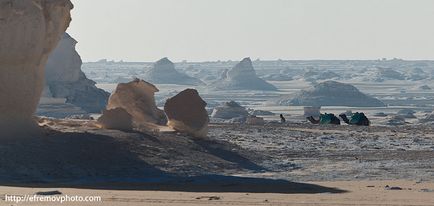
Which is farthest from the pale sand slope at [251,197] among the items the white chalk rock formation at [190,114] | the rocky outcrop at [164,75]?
the rocky outcrop at [164,75]

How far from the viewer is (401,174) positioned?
24484 millimetres

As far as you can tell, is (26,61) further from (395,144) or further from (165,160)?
(395,144)

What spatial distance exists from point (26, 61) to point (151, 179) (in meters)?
4.13

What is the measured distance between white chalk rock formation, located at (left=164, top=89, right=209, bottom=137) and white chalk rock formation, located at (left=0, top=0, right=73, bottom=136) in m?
3.66

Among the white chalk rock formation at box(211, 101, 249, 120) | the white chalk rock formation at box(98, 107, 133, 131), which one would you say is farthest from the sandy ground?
the white chalk rock formation at box(211, 101, 249, 120)

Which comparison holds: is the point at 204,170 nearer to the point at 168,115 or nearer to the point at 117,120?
the point at 117,120

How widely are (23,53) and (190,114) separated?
4.95 m

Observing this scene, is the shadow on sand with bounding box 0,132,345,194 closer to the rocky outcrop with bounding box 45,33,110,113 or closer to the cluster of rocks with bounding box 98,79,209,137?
the cluster of rocks with bounding box 98,79,209,137

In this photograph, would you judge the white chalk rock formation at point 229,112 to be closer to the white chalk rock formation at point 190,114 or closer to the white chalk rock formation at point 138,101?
the white chalk rock formation at point 138,101

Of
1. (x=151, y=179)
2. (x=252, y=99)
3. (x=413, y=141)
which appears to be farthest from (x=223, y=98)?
(x=151, y=179)

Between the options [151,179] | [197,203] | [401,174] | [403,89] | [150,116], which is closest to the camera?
[197,203]

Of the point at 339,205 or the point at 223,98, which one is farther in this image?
the point at 223,98

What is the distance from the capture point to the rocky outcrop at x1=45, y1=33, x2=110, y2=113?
2474 inches

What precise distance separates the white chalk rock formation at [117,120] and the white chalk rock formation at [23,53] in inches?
94.2
